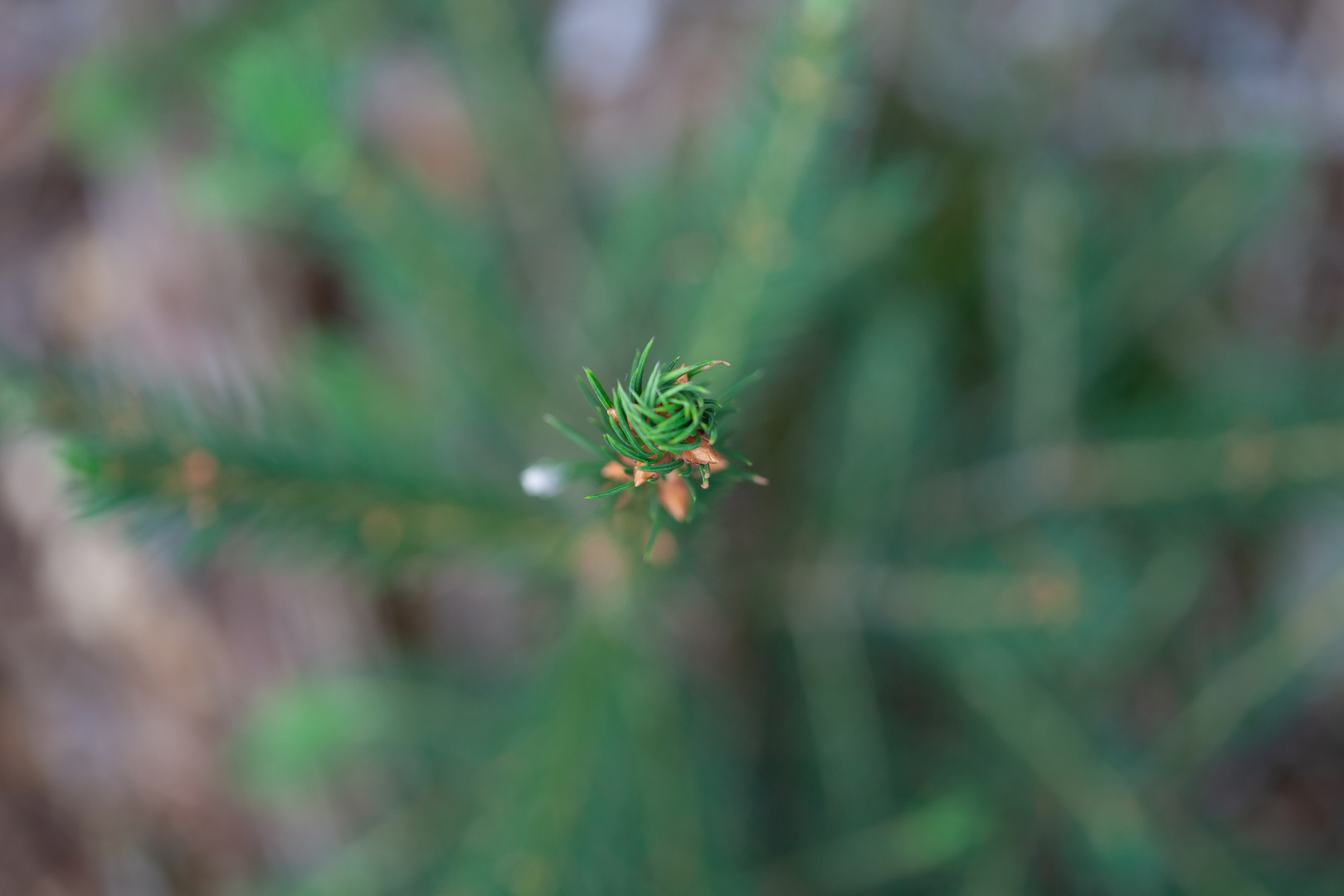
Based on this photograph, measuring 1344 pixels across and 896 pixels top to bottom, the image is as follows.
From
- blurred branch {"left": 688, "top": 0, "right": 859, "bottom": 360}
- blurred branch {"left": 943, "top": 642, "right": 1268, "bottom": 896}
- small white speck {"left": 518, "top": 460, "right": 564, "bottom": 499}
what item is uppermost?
blurred branch {"left": 688, "top": 0, "right": 859, "bottom": 360}

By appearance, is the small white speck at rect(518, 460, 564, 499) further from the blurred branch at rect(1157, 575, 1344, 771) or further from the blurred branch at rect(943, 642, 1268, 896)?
the blurred branch at rect(1157, 575, 1344, 771)

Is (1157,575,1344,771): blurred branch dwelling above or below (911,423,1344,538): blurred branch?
below

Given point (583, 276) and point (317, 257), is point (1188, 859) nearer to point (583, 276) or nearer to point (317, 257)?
point (583, 276)

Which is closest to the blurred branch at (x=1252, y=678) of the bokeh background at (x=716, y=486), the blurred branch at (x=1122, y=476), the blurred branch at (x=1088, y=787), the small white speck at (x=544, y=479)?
the bokeh background at (x=716, y=486)

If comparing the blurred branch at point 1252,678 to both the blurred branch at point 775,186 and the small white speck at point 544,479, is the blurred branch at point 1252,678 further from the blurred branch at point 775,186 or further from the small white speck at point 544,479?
the small white speck at point 544,479

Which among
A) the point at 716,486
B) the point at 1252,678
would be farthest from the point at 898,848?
the point at 716,486

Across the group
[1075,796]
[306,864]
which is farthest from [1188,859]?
[306,864]

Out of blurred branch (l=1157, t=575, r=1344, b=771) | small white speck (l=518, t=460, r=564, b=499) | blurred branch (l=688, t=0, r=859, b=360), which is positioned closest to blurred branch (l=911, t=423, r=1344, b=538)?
blurred branch (l=1157, t=575, r=1344, b=771)

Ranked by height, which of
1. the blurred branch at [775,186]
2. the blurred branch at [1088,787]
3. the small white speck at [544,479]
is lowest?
the blurred branch at [1088,787]

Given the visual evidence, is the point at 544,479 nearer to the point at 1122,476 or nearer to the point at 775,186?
the point at 775,186
